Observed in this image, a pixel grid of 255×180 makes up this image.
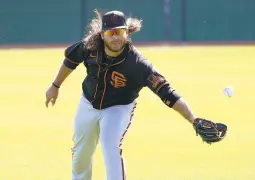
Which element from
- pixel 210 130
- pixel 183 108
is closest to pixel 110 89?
pixel 183 108

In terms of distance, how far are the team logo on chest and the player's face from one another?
9.4 inches

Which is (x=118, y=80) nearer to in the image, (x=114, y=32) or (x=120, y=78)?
(x=120, y=78)

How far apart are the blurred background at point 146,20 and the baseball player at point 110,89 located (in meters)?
32.7

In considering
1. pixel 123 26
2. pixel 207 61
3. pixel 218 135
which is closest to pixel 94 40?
pixel 123 26

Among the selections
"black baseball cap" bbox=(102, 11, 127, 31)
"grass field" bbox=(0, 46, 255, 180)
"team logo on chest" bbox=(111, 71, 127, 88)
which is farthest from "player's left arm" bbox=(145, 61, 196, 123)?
"grass field" bbox=(0, 46, 255, 180)

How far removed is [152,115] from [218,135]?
6.84 metres

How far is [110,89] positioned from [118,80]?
14 cm

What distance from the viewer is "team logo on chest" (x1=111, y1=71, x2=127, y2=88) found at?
20.3ft

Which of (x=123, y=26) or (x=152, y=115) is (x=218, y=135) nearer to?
(x=123, y=26)

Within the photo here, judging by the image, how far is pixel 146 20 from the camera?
39656 millimetres

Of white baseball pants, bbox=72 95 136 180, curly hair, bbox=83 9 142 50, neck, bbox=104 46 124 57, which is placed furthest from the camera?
curly hair, bbox=83 9 142 50

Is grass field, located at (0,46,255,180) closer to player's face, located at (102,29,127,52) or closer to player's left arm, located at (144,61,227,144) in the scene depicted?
player's left arm, located at (144,61,227,144)

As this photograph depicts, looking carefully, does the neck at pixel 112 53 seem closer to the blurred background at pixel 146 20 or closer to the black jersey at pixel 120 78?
the black jersey at pixel 120 78

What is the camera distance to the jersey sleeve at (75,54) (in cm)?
651
